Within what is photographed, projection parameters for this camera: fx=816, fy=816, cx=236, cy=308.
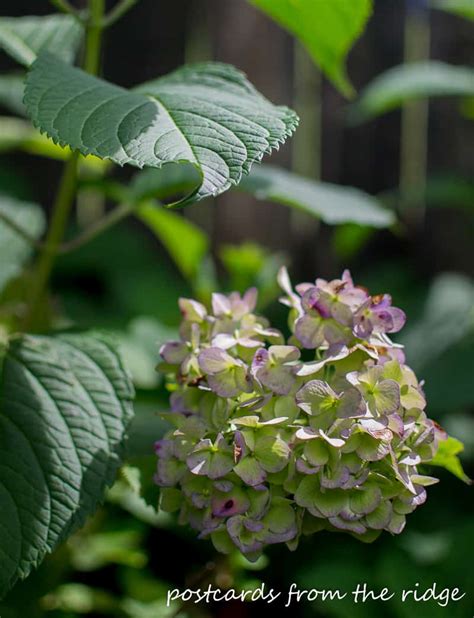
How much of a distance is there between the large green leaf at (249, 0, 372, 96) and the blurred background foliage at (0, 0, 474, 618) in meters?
0.01

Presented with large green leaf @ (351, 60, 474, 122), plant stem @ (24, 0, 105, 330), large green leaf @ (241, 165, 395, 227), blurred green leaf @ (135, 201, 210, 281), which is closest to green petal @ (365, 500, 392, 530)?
large green leaf @ (241, 165, 395, 227)

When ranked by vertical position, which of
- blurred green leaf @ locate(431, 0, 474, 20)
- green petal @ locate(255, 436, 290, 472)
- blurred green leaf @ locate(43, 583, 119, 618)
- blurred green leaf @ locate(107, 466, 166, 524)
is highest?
blurred green leaf @ locate(431, 0, 474, 20)

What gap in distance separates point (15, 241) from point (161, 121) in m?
0.74

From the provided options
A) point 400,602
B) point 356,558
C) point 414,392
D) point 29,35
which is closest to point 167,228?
point 29,35

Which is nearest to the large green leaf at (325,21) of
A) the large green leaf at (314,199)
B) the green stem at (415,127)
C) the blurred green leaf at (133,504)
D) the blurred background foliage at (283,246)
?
the blurred background foliage at (283,246)

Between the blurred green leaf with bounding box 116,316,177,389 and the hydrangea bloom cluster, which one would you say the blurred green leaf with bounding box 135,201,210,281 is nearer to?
the blurred green leaf with bounding box 116,316,177,389

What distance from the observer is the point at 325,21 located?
1.22m

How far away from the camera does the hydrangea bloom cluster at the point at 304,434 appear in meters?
0.81

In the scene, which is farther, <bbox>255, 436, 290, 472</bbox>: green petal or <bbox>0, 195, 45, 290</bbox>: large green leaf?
<bbox>0, 195, 45, 290</bbox>: large green leaf

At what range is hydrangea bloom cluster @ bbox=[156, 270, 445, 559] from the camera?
2.65ft

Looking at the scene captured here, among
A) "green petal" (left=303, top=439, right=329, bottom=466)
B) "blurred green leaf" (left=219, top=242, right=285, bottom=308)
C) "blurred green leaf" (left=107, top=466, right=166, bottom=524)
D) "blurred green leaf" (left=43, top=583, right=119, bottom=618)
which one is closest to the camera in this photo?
"green petal" (left=303, top=439, right=329, bottom=466)

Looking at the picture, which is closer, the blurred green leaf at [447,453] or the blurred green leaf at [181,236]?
the blurred green leaf at [447,453]

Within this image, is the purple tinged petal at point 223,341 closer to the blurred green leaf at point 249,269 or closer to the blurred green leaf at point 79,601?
the blurred green leaf at point 79,601

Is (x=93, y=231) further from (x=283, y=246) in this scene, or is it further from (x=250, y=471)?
(x=283, y=246)
